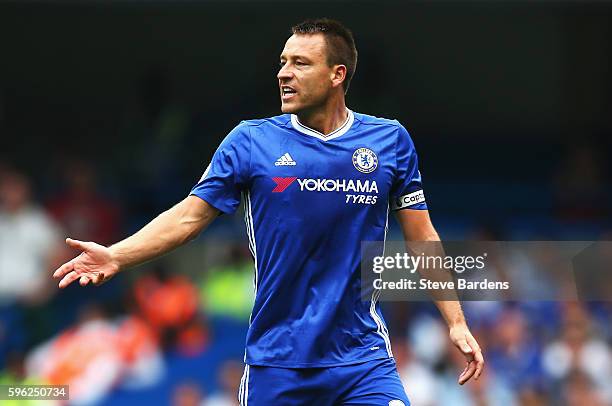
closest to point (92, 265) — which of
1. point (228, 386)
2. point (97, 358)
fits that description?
point (228, 386)

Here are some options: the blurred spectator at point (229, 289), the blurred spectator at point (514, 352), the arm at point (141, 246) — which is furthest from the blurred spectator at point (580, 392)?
the arm at point (141, 246)

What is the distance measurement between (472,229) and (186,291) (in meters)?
3.22

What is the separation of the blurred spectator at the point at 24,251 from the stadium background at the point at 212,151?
0.02 meters

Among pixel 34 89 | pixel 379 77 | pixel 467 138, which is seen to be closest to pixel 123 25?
pixel 34 89

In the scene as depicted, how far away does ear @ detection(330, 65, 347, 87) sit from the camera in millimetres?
5504

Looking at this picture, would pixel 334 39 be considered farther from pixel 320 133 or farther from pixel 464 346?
pixel 464 346

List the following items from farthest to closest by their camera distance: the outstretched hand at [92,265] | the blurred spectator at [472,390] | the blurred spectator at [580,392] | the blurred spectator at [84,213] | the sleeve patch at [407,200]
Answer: the blurred spectator at [84,213], the blurred spectator at [472,390], the blurred spectator at [580,392], the sleeve patch at [407,200], the outstretched hand at [92,265]

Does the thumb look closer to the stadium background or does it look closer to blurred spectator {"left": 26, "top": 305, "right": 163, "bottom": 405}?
the stadium background

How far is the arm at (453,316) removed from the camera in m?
5.34

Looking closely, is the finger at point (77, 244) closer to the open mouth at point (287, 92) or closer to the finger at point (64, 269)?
the finger at point (64, 269)

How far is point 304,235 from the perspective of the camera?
208 inches

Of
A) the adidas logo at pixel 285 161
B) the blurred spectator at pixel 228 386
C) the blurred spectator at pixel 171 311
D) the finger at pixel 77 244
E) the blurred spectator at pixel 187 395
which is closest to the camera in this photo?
the finger at pixel 77 244

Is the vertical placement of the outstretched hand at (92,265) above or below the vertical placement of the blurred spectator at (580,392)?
below

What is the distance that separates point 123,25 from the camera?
642 inches
